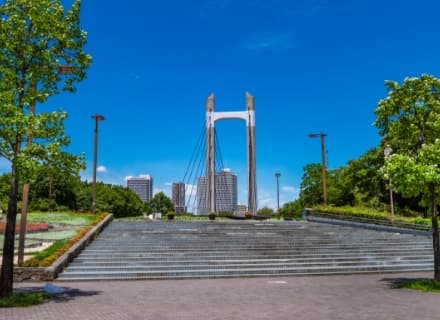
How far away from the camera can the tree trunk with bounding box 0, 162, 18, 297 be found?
30.4ft

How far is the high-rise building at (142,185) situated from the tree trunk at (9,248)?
577ft

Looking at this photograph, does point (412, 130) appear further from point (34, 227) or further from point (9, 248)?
point (34, 227)

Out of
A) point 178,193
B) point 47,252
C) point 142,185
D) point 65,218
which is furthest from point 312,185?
point 142,185

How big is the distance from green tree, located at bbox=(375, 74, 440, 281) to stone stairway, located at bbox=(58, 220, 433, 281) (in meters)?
5.22

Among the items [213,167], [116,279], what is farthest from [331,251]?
[213,167]

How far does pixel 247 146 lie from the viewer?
1753 inches

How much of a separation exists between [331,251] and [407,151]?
7.02 m

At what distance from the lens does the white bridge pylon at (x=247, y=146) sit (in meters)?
43.2

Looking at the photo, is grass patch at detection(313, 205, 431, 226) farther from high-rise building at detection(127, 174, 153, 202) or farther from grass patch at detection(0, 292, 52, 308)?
high-rise building at detection(127, 174, 153, 202)

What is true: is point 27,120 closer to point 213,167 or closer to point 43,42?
point 43,42

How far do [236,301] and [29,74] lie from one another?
7.25 metres

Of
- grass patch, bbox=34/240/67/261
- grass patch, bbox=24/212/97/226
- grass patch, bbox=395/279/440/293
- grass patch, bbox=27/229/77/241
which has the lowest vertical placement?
grass patch, bbox=395/279/440/293

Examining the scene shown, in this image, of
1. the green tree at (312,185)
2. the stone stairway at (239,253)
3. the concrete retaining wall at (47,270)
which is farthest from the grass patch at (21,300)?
the green tree at (312,185)

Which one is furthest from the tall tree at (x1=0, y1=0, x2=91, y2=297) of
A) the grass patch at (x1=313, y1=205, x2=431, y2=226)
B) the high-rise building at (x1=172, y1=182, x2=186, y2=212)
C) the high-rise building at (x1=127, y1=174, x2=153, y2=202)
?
the high-rise building at (x1=127, y1=174, x2=153, y2=202)
